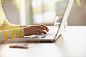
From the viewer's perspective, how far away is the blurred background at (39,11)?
3.35m

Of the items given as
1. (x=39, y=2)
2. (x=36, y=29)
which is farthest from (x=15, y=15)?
(x=36, y=29)

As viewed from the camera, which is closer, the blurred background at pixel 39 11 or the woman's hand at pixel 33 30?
the woman's hand at pixel 33 30

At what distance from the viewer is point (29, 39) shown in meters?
0.64

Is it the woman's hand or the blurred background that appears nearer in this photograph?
the woman's hand

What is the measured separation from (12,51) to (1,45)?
0.41 feet

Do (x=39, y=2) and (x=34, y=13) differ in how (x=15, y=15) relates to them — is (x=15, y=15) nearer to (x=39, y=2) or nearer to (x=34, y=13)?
(x=34, y=13)

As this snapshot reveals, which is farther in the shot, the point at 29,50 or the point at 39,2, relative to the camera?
the point at 39,2

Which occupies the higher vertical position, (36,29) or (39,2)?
(39,2)

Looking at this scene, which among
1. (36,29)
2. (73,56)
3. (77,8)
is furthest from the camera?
(77,8)

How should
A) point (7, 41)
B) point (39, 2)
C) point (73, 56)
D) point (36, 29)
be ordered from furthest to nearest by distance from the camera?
point (39, 2), point (36, 29), point (7, 41), point (73, 56)

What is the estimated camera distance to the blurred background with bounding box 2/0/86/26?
11.0ft

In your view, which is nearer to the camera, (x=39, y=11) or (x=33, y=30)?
(x=33, y=30)

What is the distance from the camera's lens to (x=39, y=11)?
357 cm

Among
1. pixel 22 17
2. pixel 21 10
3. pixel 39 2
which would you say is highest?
pixel 39 2
